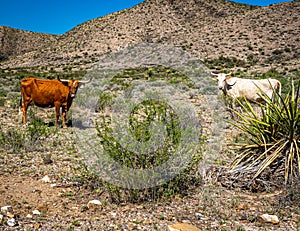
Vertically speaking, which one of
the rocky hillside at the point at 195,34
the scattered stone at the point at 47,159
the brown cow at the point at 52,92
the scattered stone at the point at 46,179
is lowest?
the scattered stone at the point at 46,179

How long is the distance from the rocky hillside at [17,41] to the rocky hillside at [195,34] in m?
22.8

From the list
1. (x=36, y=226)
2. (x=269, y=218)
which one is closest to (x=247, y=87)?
(x=269, y=218)

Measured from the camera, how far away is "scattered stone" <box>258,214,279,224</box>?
3.83 m

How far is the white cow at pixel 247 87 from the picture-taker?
9836 millimetres

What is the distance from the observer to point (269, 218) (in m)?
3.86

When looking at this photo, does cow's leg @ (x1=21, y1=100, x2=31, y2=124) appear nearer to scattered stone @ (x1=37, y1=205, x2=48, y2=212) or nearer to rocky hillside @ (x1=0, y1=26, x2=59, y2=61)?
scattered stone @ (x1=37, y1=205, x2=48, y2=212)

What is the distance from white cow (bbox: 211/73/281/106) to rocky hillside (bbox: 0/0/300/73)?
23.7m

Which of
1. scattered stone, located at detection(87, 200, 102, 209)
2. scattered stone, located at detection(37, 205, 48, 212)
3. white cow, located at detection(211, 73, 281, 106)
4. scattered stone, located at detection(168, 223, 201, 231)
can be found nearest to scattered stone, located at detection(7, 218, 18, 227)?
scattered stone, located at detection(37, 205, 48, 212)

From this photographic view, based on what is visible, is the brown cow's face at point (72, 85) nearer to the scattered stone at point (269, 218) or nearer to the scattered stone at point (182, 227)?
the scattered stone at point (182, 227)

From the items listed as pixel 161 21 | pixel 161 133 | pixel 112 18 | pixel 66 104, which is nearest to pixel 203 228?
pixel 161 133

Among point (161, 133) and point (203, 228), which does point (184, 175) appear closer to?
point (161, 133)

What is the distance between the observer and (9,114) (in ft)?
35.5

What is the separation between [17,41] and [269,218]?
96.8 meters

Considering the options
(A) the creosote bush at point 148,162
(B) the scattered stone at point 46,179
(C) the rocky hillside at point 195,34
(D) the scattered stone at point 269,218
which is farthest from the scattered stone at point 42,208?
(C) the rocky hillside at point 195,34
